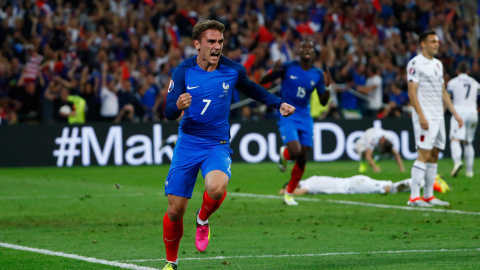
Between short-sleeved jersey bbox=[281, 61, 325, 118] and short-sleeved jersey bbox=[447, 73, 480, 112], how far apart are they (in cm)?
626

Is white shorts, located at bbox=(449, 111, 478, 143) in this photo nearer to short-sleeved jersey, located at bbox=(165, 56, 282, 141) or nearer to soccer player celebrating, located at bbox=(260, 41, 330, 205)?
soccer player celebrating, located at bbox=(260, 41, 330, 205)

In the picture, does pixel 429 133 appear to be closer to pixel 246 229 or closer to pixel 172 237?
pixel 246 229

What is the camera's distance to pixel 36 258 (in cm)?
843

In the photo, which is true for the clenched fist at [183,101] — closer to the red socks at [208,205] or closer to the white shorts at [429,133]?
the red socks at [208,205]

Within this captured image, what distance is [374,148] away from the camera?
2019 cm

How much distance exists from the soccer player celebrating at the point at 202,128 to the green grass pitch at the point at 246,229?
26.2 inches

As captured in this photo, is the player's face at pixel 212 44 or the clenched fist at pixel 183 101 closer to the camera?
the clenched fist at pixel 183 101

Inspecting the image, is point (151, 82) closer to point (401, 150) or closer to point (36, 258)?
point (401, 150)

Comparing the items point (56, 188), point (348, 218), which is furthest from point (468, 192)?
point (56, 188)

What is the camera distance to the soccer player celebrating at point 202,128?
7.34 metres

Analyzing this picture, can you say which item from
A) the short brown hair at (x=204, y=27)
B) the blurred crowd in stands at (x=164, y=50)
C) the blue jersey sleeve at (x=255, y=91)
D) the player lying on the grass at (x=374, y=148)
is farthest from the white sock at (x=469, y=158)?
the short brown hair at (x=204, y=27)

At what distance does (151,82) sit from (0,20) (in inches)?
185

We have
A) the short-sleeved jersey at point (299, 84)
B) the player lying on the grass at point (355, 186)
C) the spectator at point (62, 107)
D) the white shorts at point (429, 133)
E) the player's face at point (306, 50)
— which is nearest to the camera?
the white shorts at point (429, 133)

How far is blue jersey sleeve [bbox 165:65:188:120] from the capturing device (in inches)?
279
